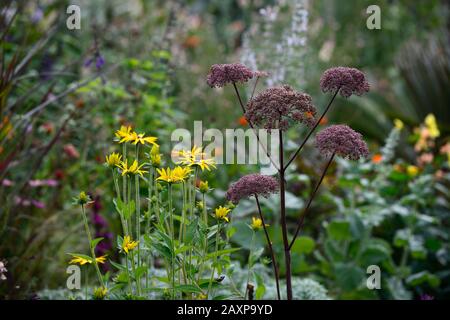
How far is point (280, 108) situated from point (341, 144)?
Result: 0.58ft

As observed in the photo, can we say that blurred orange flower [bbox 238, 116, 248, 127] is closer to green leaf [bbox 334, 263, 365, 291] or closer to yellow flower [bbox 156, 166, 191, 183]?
green leaf [bbox 334, 263, 365, 291]

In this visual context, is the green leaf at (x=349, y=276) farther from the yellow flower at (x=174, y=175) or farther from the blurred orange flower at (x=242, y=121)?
the yellow flower at (x=174, y=175)

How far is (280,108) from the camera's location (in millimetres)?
1666

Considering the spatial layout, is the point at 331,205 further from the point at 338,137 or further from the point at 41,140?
the point at 338,137

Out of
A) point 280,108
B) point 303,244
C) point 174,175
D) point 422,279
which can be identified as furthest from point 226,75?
point 422,279

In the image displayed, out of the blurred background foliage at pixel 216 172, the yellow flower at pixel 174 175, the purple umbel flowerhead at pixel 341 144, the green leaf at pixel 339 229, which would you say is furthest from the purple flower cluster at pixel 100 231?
the purple umbel flowerhead at pixel 341 144

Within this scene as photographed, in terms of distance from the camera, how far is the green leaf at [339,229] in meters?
3.08

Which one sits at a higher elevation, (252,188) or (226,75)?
(226,75)

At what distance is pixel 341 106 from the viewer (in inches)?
215

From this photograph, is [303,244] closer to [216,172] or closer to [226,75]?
[216,172]

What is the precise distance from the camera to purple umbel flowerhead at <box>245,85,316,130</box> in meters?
1.67

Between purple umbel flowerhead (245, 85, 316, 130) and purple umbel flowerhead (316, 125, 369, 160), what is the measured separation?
65 millimetres

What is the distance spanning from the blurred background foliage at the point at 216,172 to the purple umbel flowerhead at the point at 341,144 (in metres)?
1.17
